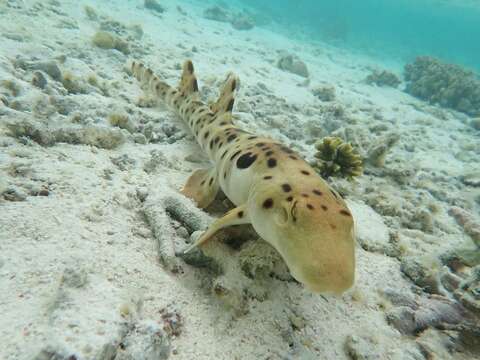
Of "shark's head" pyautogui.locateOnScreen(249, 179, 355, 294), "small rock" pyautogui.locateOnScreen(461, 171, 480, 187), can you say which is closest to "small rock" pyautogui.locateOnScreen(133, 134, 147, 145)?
"shark's head" pyautogui.locateOnScreen(249, 179, 355, 294)

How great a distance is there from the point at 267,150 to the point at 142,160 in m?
1.81

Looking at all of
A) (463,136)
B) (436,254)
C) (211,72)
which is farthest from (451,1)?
(436,254)

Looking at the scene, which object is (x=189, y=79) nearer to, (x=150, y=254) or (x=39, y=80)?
(x=39, y=80)

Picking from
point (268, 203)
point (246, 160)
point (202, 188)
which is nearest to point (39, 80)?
point (202, 188)

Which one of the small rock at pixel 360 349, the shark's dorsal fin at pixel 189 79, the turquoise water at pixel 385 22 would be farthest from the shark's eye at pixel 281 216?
the turquoise water at pixel 385 22

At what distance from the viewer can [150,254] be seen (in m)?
2.76

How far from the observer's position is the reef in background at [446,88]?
15.7 meters

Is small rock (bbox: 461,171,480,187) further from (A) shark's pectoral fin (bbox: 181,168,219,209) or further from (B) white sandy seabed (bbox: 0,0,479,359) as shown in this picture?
(A) shark's pectoral fin (bbox: 181,168,219,209)

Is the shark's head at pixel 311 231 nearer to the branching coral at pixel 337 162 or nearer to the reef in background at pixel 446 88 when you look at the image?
the branching coral at pixel 337 162

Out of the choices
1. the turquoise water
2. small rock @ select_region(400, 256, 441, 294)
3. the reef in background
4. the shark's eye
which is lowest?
small rock @ select_region(400, 256, 441, 294)

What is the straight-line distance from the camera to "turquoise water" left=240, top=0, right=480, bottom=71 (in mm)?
43156

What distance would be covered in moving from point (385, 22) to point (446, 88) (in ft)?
432

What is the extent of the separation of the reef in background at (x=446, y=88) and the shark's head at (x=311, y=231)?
16.6 metres

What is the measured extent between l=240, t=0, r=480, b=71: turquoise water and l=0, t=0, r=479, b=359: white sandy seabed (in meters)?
35.4
